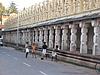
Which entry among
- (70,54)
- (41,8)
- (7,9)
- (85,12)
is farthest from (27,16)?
(7,9)

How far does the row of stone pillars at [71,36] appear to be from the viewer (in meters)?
36.5

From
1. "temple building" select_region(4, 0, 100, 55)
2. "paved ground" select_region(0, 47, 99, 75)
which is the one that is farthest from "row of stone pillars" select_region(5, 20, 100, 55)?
"paved ground" select_region(0, 47, 99, 75)

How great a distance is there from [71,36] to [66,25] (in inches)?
116

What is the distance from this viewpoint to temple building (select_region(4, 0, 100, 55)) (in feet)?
127

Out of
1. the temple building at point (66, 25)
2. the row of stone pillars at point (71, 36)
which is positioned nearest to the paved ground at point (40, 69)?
the row of stone pillars at point (71, 36)

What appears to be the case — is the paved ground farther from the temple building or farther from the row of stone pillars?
the temple building

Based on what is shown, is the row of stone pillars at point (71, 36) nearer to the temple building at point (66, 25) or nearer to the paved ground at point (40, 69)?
the temple building at point (66, 25)

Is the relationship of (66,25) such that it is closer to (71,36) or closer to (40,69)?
(71,36)

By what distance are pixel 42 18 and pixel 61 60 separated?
30.5 m

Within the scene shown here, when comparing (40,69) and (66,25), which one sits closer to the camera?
(40,69)

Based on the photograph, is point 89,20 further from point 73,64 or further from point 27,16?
point 27,16

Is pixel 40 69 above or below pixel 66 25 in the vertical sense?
below

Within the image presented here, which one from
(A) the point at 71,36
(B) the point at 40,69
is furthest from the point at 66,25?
(B) the point at 40,69

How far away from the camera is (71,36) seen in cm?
4509
